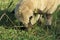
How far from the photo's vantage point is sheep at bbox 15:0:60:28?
6073 millimetres

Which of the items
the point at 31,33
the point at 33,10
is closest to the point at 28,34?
the point at 31,33

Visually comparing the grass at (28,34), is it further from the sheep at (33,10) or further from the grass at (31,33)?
the sheep at (33,10)

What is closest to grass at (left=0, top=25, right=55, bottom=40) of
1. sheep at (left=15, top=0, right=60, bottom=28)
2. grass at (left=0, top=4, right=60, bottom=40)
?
grass at (left=0, top=4, right=60, bottom=40)

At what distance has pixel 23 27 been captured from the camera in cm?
643

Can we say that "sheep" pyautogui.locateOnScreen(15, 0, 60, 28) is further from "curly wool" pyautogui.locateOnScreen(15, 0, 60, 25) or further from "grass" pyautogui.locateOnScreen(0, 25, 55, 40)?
"grass" pyautogui.locateOnScreen(0, 25, 55, 40)

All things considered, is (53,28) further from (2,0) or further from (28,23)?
(2,0)

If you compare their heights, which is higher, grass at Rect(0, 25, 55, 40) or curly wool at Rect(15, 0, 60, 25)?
curly wool at Rect(15, 0, 60, 25)

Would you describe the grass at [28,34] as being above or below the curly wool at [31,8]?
below

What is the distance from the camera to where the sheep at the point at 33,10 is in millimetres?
6073

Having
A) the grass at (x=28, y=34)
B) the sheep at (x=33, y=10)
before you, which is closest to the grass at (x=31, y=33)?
the grass at (x=28, y=34)

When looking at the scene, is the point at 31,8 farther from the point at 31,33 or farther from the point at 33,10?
the point at 31,33

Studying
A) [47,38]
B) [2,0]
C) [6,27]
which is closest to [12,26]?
[6,27]

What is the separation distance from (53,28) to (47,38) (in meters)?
0.53

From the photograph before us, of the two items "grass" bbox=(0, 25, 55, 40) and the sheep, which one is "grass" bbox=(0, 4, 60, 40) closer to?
"grass" bbox=(0, 25, 55, 40)
